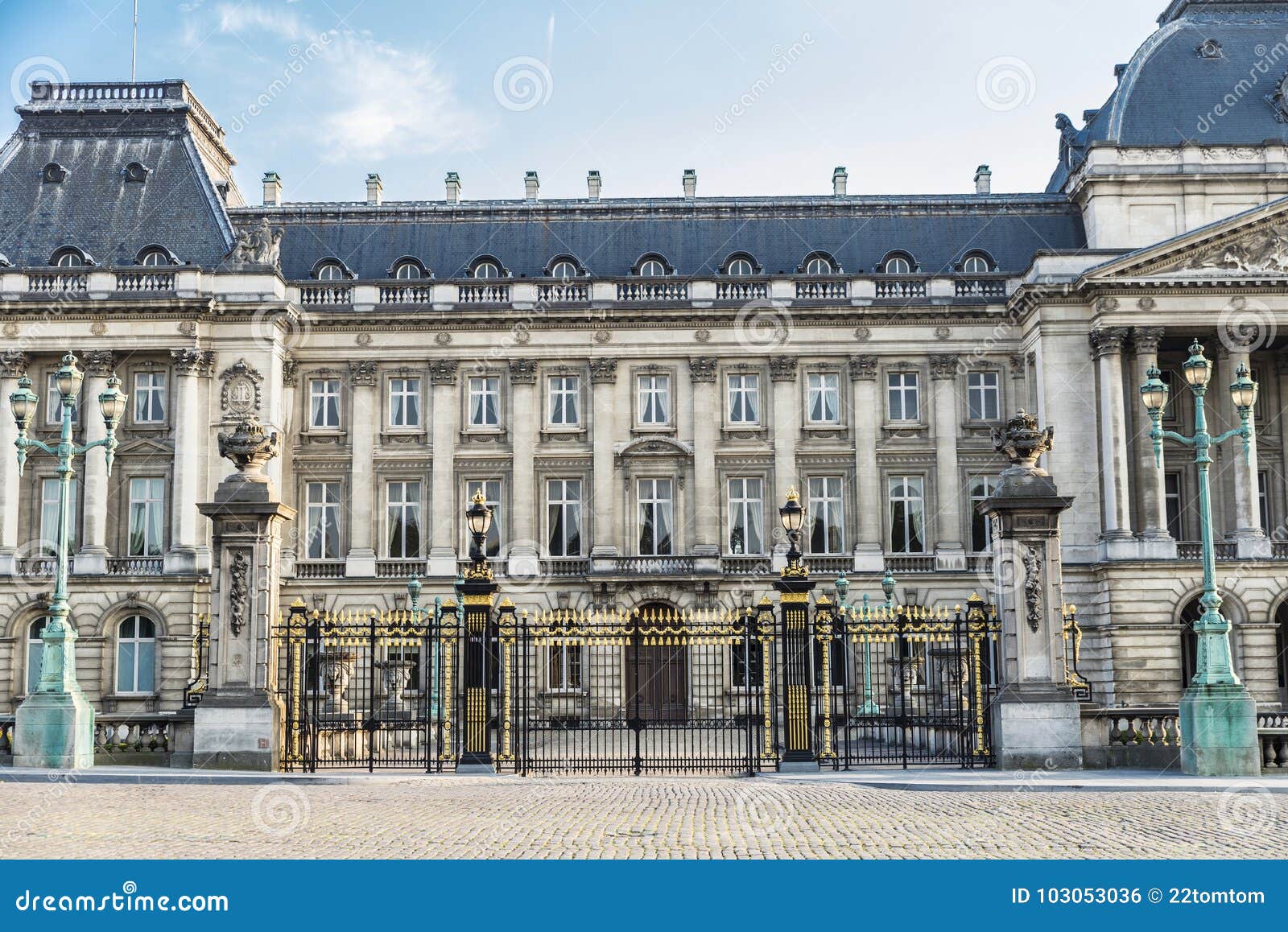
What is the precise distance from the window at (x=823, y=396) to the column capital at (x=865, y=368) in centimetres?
82

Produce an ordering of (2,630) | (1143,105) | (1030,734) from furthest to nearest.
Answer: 1. (1143,105)
2. (2,630)
3. (1030,734)

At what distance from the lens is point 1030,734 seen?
25.8 meters

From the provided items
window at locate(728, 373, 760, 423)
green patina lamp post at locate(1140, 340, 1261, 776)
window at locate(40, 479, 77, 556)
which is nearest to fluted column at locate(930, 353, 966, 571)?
window at locate(728, 373, 760, 423)

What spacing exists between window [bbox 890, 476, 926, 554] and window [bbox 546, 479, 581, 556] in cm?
1139

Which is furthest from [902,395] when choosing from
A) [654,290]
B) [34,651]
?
[34,651]

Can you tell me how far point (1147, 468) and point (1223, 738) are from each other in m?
26.3

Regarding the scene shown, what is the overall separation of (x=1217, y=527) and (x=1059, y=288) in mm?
9861

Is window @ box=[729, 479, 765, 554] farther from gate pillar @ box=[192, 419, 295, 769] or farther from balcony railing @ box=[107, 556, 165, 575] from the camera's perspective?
gate pillar @ box=[192, 419, 295, 769]

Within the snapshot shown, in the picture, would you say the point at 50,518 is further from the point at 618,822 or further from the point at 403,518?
the point at 618,822

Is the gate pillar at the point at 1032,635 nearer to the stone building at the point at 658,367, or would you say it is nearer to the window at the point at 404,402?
the stone building at the point at 658,367

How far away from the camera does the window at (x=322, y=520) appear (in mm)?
53906

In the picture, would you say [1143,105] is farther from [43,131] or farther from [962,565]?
[43,131]

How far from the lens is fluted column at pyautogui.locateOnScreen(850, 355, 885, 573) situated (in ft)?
176

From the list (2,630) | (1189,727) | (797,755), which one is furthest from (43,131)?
(1189,727)
